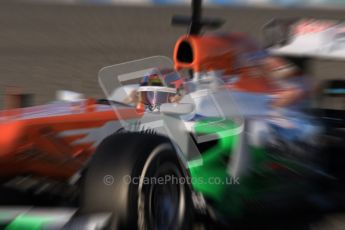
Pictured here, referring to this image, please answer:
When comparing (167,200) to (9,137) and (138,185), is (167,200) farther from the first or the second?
(9,137)

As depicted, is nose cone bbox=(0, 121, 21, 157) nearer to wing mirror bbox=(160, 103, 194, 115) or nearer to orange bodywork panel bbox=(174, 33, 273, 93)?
wing mirror bbox=(160, 103, 194, 115)

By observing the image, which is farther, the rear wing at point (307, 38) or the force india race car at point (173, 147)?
the rear wing at point (307, 38)

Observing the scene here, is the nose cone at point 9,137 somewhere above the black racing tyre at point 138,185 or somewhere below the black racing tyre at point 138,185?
above

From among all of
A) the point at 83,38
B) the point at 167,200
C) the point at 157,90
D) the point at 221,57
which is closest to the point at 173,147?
the point at 167,200

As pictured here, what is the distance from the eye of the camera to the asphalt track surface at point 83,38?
887cm

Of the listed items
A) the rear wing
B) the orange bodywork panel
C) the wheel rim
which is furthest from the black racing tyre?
the rear wing

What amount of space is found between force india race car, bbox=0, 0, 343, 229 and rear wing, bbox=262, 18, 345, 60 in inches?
27.2

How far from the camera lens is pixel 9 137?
2.53 meters

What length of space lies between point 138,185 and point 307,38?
2.91m

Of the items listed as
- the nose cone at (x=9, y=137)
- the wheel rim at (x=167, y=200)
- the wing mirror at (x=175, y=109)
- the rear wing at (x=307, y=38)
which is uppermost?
the nose cone at (x=9, y=137)

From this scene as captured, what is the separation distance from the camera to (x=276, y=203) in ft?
11.5

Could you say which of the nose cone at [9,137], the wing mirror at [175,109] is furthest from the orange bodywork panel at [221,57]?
the nose cone at [9,137]

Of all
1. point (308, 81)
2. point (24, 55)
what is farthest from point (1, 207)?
point (24, 55)

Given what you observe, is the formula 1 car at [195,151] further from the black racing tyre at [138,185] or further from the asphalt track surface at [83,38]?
the asphalt track surface at [83,38]
